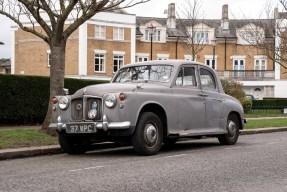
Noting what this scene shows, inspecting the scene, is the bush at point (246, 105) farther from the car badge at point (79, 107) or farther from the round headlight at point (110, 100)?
the round headlight at point (110, 100)

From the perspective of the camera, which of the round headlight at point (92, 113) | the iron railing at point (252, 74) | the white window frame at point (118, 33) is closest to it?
the round headlight at point (92, 113)

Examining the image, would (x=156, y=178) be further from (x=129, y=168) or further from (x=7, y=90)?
(x=7, y=90)

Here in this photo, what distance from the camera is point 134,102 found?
1003 centimetres

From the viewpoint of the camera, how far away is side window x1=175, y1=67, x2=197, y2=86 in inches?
455

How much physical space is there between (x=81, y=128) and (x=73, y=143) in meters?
1.05

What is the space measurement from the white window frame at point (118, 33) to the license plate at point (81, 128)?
1710 inches

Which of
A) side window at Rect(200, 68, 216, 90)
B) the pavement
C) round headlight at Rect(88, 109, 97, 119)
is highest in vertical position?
side window at Rect(200, 68, 216, 90)

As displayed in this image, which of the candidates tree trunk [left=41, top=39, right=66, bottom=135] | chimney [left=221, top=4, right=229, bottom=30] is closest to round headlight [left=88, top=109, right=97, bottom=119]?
tree trunk [left=41, top=39, right=66, bottom=135]

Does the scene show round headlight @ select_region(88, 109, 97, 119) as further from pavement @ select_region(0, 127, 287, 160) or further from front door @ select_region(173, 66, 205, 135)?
front door @ select_region(173, 66, 205, 135)

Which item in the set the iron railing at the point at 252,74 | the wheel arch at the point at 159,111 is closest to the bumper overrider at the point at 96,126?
the wheel arch at the point at 159,111

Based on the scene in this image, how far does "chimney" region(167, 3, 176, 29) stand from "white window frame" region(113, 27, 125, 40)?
31.1 ft

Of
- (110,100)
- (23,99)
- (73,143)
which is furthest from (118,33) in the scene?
(110,100)

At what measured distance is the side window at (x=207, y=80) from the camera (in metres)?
12.4

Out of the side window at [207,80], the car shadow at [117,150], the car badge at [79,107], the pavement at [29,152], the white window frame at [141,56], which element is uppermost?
the white window frame at [141,56]
